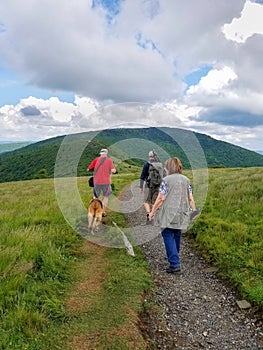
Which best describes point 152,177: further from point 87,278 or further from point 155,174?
point 87,278

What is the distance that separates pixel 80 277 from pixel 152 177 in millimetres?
5456

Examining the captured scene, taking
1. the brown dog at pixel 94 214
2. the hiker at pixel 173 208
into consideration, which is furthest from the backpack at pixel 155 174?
the hiker at pixel 173 208

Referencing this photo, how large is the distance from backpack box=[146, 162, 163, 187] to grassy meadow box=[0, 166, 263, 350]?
6.95ft

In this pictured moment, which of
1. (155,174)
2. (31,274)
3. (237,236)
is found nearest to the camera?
(31,274)

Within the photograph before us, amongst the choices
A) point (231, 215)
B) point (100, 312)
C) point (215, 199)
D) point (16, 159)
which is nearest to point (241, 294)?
point (100, 312)

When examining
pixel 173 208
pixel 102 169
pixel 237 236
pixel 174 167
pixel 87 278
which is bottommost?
pixel 87 278

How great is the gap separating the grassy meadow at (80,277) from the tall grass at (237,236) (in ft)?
0.07

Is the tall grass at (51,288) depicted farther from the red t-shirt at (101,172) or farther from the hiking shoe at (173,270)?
the red t-shirt at (101,172)

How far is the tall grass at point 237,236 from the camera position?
6539mm

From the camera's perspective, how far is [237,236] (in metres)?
8.43

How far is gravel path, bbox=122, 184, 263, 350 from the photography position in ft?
16.1

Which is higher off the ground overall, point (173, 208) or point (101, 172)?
point (101, 172)

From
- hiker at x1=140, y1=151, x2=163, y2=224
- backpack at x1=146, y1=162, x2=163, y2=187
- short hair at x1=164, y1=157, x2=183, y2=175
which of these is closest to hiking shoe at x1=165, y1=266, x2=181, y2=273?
short hair at x1=164, y1=157, x2=183, y2=175

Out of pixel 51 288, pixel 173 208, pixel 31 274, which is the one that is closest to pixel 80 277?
pixel 51 288
